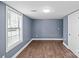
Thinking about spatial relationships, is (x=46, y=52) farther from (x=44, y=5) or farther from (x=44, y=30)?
(x=44, y=30)

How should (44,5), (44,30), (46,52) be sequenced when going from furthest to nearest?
(44,30)
(46,52)
(44,5)

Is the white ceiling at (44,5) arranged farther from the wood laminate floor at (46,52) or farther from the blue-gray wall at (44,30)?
the blue-gray wall at (44,30)

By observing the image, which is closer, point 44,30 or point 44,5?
point 44,5

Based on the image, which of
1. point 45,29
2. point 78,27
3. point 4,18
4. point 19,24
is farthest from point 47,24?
point 4,18

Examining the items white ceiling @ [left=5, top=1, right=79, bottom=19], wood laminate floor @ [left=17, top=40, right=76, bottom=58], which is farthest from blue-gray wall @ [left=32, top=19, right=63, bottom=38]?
white ceiling @ [left=5, top=1, right=79, bottom=19]

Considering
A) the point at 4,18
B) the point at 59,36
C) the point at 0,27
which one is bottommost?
the point at 59,36

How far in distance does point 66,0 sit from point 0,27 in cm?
192

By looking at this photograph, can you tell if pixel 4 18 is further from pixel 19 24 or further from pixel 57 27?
pixel 57 27

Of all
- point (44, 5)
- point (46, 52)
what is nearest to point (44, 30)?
point (46, 52)

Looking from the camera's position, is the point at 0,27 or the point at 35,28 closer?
the point at 0,27

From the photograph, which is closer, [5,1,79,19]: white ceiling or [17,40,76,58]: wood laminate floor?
[5,1,79,19]: white ceiling

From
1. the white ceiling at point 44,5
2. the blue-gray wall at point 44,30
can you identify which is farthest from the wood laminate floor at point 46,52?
the blue-gray wall at point 44,30

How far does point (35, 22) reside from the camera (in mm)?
9094

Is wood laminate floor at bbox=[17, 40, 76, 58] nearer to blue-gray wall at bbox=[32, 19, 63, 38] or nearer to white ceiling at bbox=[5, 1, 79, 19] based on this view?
white ceiling at bbox=[5, 1, 79, 19]
